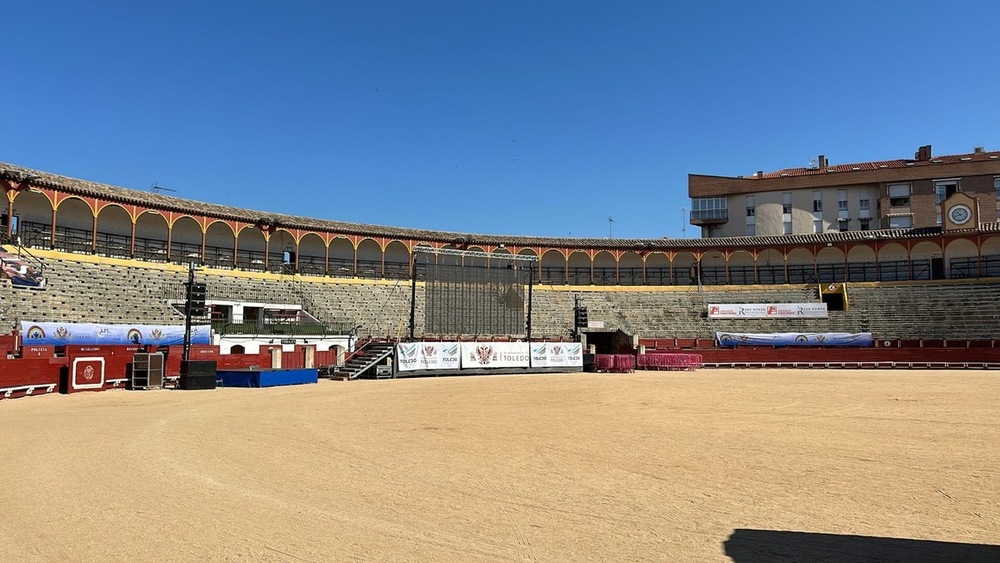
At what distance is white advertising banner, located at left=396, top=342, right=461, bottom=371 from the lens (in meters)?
33.2

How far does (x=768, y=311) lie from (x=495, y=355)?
24.2 metres

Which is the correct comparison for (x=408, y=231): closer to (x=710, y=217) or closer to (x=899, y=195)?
(x=710, y=217)

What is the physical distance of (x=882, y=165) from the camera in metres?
66.2

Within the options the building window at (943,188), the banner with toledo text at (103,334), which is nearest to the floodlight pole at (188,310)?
the banner with toledo text at (103,334)

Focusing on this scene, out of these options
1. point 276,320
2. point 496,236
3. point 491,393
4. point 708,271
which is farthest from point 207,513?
point 708,271

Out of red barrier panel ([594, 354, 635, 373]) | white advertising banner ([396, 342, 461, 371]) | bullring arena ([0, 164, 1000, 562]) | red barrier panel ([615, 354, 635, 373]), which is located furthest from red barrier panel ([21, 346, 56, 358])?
red barrier panel ([615, 354, 635, 373])

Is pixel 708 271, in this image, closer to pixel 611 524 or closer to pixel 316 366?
pixel 316 366

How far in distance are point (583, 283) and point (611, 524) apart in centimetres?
4959

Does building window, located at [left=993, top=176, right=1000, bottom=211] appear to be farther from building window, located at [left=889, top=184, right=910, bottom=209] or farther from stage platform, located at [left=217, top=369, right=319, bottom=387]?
stage platform, located at [left=217, top=369, right=319, bottom=387]

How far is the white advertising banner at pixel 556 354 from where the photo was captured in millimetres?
37156

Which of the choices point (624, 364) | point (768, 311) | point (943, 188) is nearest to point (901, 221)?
point (943, 188)

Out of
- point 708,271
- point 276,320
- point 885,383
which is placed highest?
point 708,271

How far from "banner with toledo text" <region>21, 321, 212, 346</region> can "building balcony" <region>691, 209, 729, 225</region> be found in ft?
174

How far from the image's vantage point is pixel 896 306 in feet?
152
